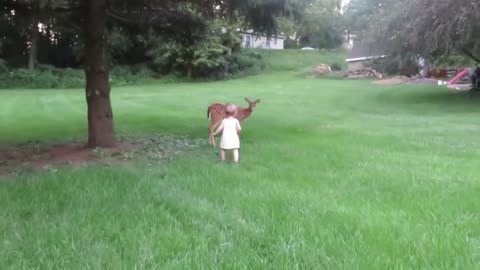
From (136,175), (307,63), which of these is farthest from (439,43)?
(307,63)

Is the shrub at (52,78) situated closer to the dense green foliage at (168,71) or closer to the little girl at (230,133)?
the dense green foliage at (168,71)

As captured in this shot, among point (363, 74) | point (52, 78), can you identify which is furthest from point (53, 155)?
point (363, 74)

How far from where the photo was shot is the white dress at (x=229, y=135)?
24.9 ft

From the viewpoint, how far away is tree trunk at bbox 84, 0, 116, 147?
9.44m

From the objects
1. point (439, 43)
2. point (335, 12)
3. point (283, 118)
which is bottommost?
point (283, 118)

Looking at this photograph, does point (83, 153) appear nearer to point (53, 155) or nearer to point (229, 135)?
point (53, 155)

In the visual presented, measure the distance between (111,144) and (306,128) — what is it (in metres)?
5.30

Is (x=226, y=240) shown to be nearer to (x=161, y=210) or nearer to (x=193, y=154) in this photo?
(x=161, y=210)

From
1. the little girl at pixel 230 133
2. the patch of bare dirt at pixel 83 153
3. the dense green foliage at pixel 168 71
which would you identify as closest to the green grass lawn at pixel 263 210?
the little girl at pixel 230 133

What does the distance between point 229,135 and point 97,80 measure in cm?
338

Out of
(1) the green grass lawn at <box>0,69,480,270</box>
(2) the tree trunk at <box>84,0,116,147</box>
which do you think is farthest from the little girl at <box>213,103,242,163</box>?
(2) the tree trunk at <box>84,0,116,147</box>

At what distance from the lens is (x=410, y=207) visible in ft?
16.1

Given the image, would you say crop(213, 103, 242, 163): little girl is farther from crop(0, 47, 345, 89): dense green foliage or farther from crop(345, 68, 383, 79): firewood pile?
crop(345, 68, 383, 79): firewood pile

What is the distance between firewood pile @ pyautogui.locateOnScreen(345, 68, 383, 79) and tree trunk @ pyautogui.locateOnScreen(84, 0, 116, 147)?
3621 cm
